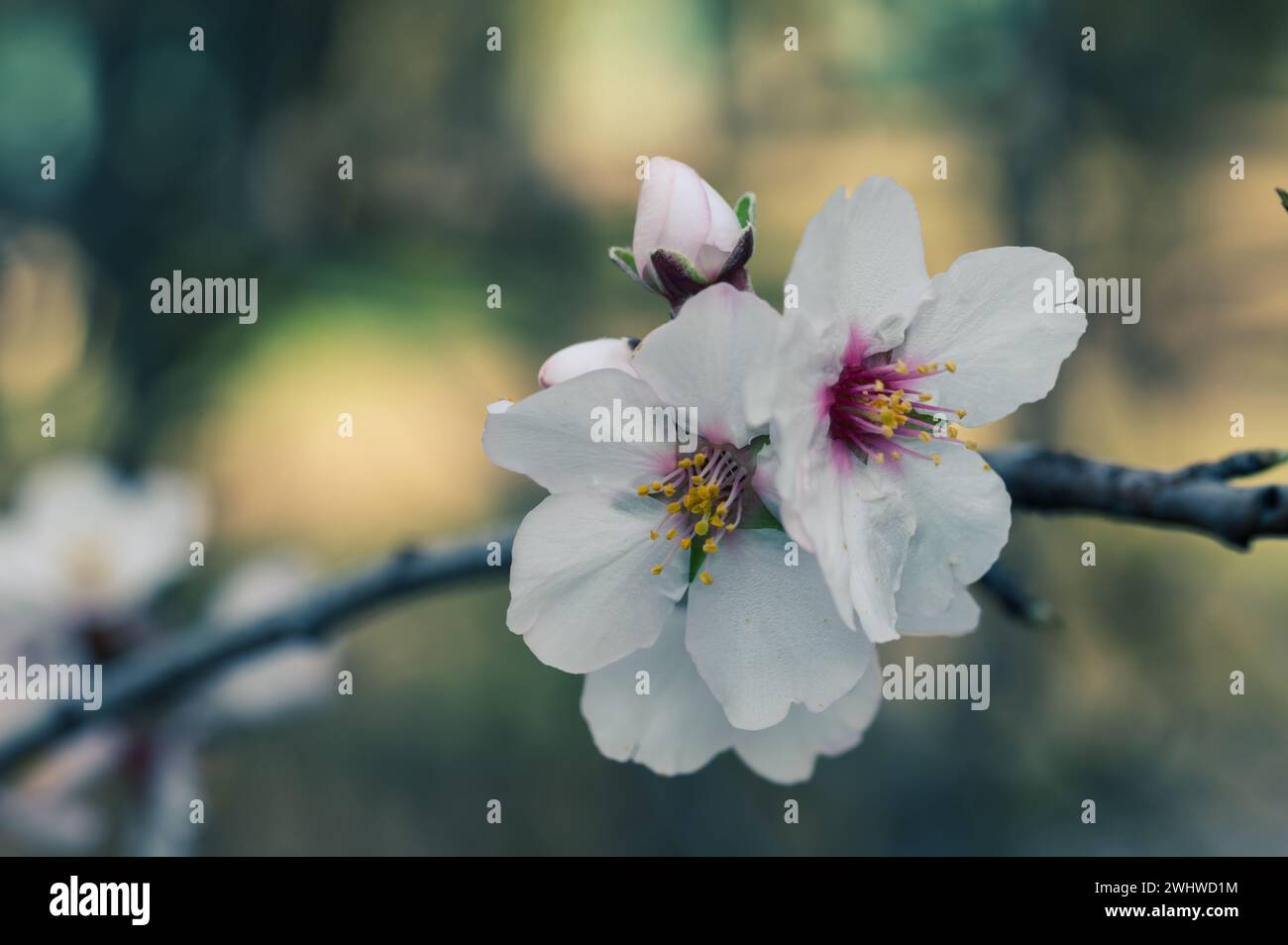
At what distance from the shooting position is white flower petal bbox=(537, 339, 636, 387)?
595 millimetres

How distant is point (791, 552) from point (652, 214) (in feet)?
0.65

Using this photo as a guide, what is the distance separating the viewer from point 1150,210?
3.12 meters

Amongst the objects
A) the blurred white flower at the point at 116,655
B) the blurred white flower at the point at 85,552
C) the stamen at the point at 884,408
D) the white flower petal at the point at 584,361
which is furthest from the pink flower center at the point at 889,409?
the blurred white flower at the point at 85,552

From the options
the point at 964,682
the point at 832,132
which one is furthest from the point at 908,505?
the point at 832,132

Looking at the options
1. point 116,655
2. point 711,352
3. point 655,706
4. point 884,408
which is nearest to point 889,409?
point 884,408

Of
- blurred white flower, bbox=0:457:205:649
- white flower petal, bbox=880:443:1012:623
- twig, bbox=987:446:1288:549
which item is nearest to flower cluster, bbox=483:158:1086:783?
white flower petal, bbox=880:443:1012:623

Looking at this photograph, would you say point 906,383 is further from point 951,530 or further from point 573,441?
point 573,441

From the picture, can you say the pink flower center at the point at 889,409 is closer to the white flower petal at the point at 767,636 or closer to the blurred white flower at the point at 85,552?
the white flower petal at the point at 767,636

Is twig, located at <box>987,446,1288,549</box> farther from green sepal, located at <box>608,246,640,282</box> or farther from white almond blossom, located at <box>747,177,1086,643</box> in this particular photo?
green sepal, located at <box>608,246,640,282</box>

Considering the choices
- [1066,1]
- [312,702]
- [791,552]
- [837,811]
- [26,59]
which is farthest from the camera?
[837,811]

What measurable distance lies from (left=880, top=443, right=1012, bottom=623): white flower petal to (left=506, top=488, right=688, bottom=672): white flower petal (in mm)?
128

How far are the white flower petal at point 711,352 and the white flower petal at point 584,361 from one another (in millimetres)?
31

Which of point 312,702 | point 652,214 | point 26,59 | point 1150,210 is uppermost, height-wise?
point 26,59
